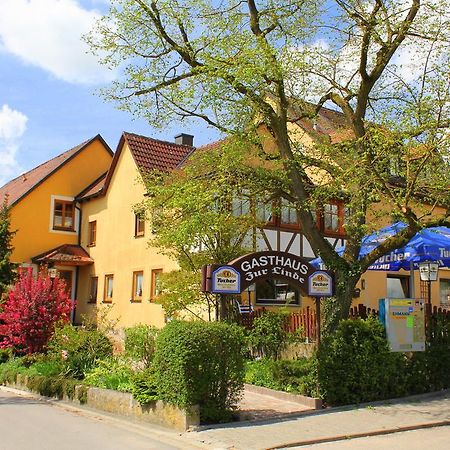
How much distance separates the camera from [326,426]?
32.1 ft

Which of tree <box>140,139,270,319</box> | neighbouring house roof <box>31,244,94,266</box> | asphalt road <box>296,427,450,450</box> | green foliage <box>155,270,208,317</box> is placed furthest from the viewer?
neighbouring house roof <box>31,244,94,266</box>

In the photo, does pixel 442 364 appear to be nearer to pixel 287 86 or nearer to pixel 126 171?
pixel 287 86

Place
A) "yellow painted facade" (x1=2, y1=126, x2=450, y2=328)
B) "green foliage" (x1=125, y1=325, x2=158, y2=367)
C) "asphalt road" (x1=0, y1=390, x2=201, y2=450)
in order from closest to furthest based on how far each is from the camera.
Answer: "asphalt road" (x1=0, y1=390, x2=201, y2=450) < "green foliage" (x1=125, y1=325, x2=158, y2=367) < "yellow painted facade" (x1=2, y1=126, x2=450, y2=328)

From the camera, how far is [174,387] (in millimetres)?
9859

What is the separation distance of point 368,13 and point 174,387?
9.00 metres

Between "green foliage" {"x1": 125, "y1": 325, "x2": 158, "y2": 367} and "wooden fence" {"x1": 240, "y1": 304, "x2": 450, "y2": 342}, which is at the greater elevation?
"wooden fence" {"x1": 240, "y1": 304, "x2": 450, "y2": 342}

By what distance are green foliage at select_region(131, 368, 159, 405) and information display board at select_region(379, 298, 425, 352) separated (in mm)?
4848

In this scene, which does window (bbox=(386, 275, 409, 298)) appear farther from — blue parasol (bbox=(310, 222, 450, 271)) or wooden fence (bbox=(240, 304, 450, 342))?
blue parasol (bbox=(310, 222, 450, 271))

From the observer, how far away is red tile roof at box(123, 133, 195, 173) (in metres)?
25.6

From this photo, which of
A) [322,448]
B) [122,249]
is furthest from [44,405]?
[122,249]

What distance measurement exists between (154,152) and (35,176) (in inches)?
395

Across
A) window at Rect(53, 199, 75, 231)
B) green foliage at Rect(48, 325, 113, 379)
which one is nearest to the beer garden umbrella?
green foliage at Rect(48, 325, 113, 379)

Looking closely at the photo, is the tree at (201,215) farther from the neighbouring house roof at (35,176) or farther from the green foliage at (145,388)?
the neighbouring house roof at (35,176)

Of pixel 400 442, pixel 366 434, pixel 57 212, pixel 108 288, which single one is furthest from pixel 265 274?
pixel 57 212
